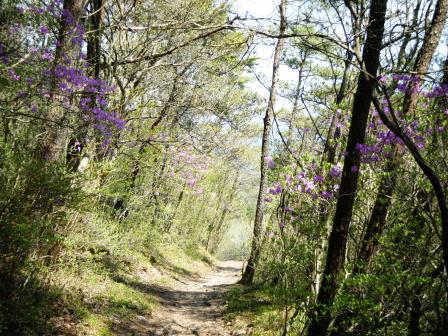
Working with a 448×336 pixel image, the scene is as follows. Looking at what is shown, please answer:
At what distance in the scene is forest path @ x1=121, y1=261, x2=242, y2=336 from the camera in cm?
671

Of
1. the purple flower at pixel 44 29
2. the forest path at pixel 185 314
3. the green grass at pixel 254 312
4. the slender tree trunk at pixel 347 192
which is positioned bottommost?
the forest path at pixel 185 314

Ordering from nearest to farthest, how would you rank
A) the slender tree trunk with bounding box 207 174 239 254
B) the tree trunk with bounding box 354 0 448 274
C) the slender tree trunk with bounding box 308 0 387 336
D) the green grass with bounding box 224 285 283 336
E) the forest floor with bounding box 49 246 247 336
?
1. the slender tree trunk with bounding box 308 0 387 336
2. the tree trunk with bounding box 354 0 448 274
3. the forest floor with bounding box 49 246 247 336
4. the green grass with bounding box 224 285 283 336
5. the slender tree trunk with bounding box 207 174 239 254

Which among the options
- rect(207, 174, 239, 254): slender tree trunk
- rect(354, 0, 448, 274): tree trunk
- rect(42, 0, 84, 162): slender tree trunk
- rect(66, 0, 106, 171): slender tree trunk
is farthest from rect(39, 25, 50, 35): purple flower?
rect(207, 174, 239, 254): slender tree trunk

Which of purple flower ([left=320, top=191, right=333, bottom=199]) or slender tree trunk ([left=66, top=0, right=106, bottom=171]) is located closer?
purple flower ([left=320, top=191, right=333, bottom=199])

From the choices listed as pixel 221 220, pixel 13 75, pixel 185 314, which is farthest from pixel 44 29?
pixel 221 220

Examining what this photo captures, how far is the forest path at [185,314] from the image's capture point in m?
6.71

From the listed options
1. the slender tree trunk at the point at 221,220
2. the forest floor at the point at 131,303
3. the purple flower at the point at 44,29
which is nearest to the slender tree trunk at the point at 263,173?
the forest floor at the point at 131,303

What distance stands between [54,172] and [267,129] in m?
7.41

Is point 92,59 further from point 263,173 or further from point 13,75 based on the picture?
point 263,173

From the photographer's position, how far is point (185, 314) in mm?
8062

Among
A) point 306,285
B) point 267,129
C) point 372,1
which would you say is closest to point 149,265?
point 267,129

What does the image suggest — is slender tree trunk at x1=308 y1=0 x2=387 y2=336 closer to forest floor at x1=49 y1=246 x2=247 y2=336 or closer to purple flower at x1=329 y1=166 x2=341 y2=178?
purple flower at x1=329 y1=166 x2=341 y2=178

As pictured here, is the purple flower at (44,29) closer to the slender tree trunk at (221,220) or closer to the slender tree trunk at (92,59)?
the slender tree trunk at (92,59)

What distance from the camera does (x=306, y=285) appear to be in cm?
553
